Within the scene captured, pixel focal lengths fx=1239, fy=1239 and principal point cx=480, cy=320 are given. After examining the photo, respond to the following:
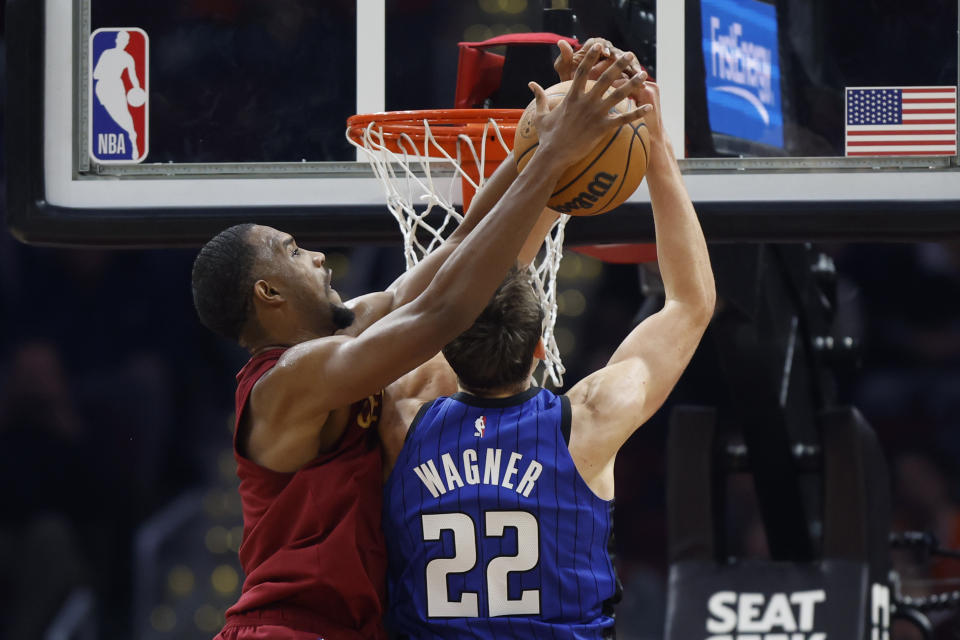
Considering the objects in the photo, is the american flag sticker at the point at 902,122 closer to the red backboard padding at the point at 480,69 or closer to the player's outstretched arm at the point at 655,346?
the red backboard padding at the point at 480,69

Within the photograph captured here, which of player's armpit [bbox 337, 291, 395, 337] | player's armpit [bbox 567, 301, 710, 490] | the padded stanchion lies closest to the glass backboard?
player's armpit [bbox 337, 291, 395, 337]

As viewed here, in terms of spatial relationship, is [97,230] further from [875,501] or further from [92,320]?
[92,320]

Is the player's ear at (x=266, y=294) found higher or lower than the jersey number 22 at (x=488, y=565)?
higher

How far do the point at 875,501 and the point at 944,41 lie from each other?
1775mm

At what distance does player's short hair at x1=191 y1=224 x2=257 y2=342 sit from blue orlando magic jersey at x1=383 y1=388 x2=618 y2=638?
1.55 feet

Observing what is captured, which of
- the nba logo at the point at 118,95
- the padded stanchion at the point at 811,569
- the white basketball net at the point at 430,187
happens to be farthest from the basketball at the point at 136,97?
the padded stanchion at the point at 811,569

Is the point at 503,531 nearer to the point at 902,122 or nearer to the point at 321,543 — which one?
the point at 321,543

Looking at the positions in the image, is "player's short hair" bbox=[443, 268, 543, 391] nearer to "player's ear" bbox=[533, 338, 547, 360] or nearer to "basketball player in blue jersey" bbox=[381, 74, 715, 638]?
"basketball player in blue jersey" bbox=[381, 74, 715, 638]

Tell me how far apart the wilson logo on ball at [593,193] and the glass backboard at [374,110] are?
2.63 ft

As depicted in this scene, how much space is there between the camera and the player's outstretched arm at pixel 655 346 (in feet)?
7.61

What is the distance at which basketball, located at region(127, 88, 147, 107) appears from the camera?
11.4 ft

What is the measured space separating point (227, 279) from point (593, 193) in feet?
2.42

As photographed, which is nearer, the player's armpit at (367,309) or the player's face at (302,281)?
the player's face at (302,281)

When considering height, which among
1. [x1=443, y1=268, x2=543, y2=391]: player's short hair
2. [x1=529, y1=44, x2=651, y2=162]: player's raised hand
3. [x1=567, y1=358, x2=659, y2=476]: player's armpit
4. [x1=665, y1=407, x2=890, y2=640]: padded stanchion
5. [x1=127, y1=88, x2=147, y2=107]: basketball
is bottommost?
[x1=665, y1=407, x2=890, y2=640]: padded stanchion
